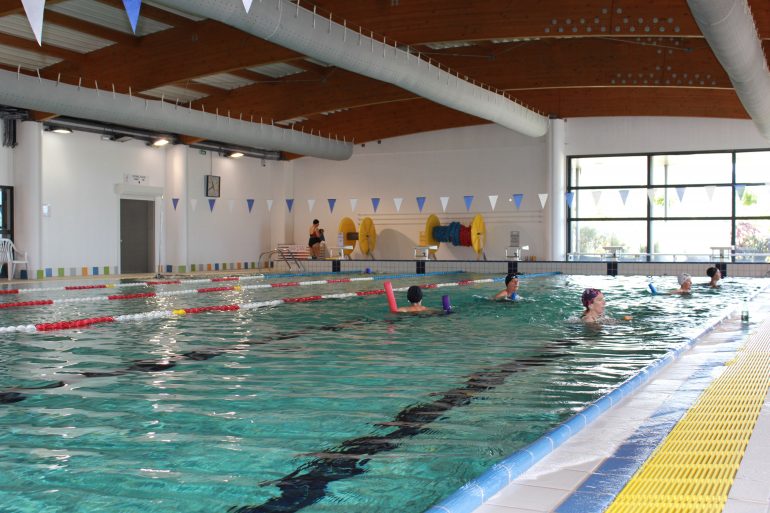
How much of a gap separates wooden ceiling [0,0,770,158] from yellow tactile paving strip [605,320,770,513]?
8476 mm

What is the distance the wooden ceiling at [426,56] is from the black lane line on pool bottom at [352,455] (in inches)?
329

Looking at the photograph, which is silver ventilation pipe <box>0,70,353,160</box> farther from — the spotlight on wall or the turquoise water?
the turquoise water

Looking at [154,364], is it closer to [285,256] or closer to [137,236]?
[137,236]

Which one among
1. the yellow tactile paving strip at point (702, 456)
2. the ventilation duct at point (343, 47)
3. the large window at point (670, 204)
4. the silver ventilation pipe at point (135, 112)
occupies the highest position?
the ventilation duct at point (343, 47)

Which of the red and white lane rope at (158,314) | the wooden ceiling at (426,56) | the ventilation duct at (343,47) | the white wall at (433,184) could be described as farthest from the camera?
the white wall at (433,184)

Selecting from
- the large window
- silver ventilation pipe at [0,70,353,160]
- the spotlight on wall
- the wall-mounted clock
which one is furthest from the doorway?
the large window

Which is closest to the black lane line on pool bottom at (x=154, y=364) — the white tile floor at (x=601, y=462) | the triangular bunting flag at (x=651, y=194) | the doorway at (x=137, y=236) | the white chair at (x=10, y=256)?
the white tile floor at (x=601, y=462)

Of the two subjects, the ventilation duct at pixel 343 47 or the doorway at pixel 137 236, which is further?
the doorway at pixel 137 236

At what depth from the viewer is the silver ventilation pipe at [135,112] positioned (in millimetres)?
12148

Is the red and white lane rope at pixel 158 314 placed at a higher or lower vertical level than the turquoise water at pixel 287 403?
higher

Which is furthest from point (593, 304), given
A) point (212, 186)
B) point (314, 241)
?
point (212, 186)

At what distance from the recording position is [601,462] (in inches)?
107

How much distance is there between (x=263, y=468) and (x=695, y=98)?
17.9 metres

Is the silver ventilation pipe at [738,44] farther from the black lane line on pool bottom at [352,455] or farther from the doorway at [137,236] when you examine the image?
the doorway at [137,236]
